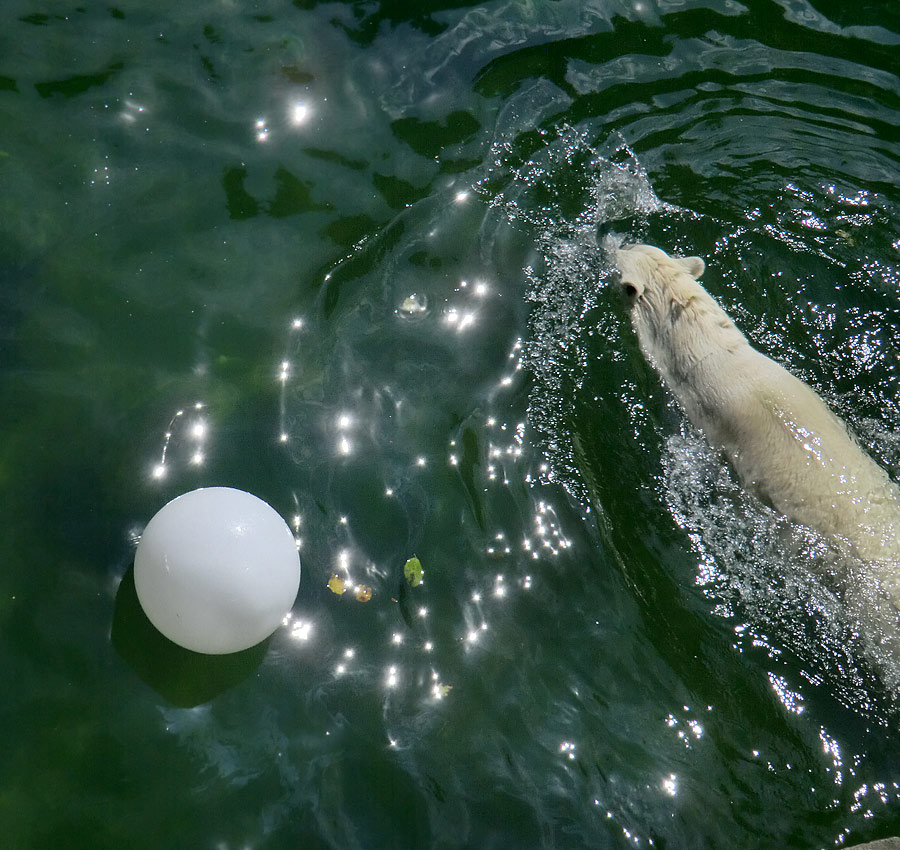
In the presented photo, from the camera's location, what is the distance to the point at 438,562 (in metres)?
3.89

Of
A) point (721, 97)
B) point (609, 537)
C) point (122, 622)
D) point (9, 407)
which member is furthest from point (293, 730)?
point (721, 97)

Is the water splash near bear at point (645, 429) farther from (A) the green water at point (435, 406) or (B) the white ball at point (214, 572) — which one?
(B) the white ball at point (214, 572)

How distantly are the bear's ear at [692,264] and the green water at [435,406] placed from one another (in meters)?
0.25

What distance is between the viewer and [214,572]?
3125mm

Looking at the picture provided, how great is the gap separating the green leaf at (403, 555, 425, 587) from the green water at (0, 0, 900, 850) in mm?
37

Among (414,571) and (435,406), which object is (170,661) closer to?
(414,571)

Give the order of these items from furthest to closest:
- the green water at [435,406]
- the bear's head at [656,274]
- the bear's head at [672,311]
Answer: the bear's head at [656,274] < the bear's head at [672,311] < the green water at [435,406]

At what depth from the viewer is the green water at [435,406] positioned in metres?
3.42

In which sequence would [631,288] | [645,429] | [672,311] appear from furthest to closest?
[631,288] < [672,311] < [645,429]

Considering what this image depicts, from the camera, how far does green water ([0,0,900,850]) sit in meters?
3.42

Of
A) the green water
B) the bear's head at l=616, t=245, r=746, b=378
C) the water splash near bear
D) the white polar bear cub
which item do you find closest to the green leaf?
the green water

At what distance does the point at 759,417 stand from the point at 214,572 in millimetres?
2732

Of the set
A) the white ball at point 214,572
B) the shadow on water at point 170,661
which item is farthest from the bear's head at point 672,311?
the shadow on water at point 170,661

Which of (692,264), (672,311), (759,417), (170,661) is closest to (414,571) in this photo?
(170,661)
